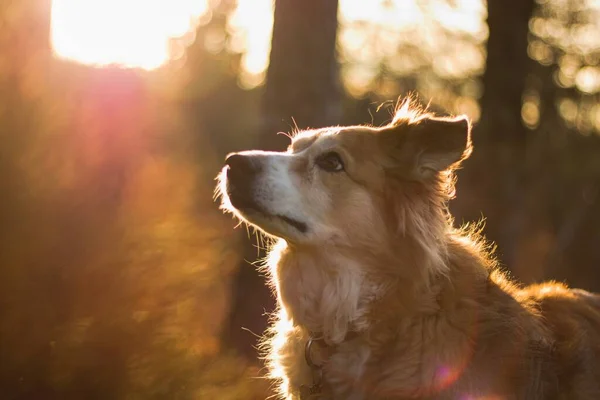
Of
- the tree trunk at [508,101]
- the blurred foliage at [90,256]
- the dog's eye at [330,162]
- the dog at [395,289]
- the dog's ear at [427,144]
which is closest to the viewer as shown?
the blurred foliage at [90,256]

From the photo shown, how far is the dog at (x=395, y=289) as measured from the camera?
3756 mm

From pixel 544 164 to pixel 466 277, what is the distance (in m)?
16.0

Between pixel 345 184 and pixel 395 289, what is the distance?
0.78 metres

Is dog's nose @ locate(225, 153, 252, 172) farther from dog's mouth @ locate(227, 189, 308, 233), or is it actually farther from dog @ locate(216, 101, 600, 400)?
dog's mouth @ locate(227, 189, 308, 233)

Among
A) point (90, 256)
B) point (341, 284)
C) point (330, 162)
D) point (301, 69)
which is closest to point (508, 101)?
point (301, 69)

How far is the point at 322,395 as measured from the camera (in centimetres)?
399

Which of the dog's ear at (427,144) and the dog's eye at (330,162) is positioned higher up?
the dog's ear at (427,144)

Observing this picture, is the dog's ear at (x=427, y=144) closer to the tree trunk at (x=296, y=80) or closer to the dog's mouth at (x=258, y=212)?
the dog's mouth at (x=258, y=212)

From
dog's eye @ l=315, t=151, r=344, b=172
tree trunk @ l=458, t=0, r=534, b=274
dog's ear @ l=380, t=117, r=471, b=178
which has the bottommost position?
tree trunk @ l=458, t=0, r=534, b=274

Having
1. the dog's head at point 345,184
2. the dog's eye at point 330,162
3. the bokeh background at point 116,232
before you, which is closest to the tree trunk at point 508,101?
the bokeh background at point 116,232

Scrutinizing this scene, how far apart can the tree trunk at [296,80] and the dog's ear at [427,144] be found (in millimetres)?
2672

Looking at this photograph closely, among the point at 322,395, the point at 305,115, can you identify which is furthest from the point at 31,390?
the point at 305,115

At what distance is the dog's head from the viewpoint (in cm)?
433

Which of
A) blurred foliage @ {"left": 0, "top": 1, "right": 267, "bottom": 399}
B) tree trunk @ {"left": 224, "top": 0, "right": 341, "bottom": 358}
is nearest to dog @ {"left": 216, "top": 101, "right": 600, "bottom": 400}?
blurred foliage @ {"left": 0, "top": 1, "right": 267, "bottom": 399}
